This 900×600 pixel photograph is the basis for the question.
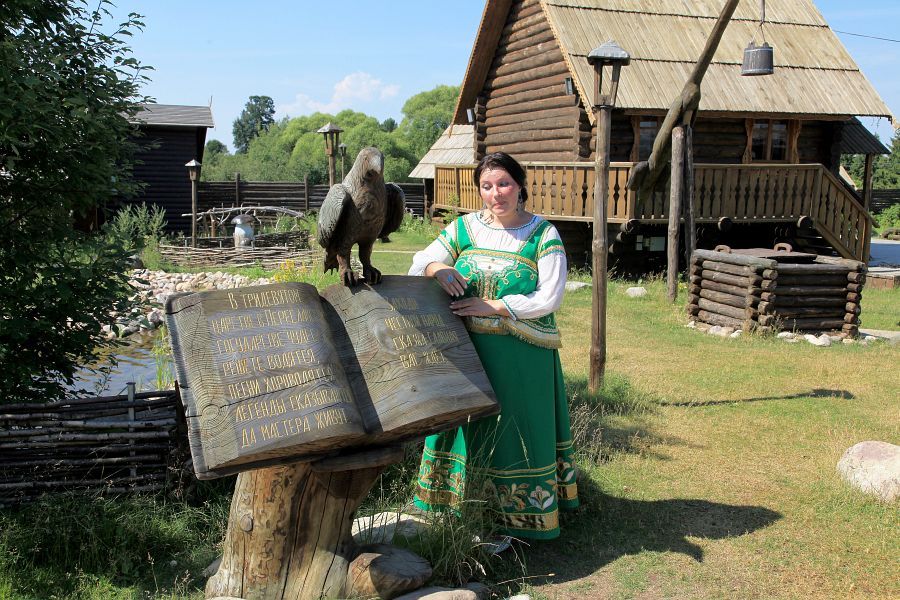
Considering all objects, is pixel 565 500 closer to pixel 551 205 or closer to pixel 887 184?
pixel 551 205

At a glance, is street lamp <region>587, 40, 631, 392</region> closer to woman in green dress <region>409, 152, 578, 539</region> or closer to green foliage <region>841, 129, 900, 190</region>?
woman in green dress <region>409, 152, 578, 539</region>

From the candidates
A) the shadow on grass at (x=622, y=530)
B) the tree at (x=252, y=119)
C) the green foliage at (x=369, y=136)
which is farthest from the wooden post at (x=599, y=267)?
the tree at (x=252, y=119)

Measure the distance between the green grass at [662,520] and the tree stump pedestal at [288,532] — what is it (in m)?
0.41

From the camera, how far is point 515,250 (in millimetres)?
3863

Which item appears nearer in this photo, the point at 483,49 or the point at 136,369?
the point at 136,369

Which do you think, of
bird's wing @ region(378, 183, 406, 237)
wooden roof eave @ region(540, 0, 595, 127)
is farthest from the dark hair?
wooden roof eave @ region(540, 0, 595, 127)

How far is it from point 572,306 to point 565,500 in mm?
7333

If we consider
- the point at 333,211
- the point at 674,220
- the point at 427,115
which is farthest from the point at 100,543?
the point at 427,115

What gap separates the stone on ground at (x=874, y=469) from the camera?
4.72m

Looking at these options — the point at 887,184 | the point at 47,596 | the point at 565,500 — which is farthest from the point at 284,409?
the point at 887,184

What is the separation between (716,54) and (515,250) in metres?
13.9

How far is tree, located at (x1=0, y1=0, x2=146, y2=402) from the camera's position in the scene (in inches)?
176

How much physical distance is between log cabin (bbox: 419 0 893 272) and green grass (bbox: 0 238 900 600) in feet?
21.6

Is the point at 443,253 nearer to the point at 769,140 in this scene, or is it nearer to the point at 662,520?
the point at 662,520
